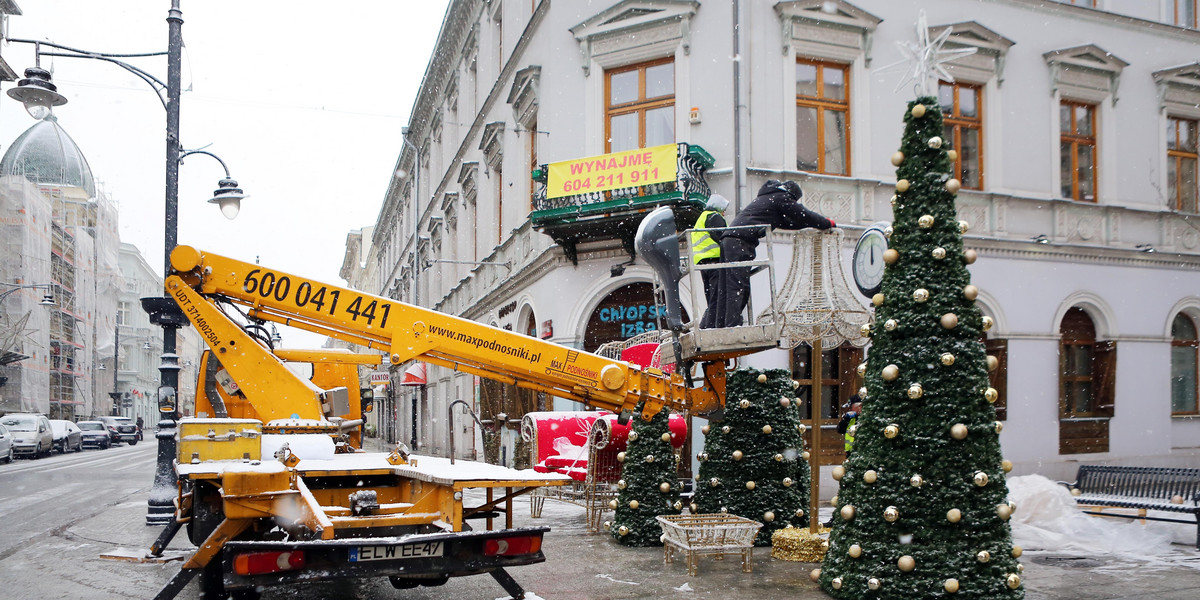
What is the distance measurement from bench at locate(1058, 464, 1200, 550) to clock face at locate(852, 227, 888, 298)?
14.5 feet

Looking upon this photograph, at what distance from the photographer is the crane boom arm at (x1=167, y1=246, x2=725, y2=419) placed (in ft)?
23.5

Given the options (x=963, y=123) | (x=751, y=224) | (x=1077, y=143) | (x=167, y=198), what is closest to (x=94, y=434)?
(x=167, y=198)

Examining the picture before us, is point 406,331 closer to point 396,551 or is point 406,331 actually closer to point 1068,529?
point 396,551

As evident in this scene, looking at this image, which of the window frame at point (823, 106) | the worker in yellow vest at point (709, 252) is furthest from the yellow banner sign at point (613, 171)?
the worker in yellow vest at point (709, 252)

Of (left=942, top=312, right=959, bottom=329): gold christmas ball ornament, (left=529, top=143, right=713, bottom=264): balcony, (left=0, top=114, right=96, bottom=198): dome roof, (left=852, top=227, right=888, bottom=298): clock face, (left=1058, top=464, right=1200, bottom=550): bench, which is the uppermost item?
(left=0, top=114, right=96, bottom=198): dome roof

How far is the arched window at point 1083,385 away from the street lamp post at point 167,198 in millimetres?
14382

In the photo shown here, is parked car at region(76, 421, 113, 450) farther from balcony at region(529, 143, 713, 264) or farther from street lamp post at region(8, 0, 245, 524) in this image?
balcony at region(529, 143, 713, 264)

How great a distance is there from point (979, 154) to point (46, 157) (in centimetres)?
6884

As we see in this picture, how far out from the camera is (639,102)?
15.5 metres

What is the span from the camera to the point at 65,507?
582 inches

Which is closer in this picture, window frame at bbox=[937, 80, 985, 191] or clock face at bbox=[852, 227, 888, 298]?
clock face at bbox=[852, 227, 888, 298]

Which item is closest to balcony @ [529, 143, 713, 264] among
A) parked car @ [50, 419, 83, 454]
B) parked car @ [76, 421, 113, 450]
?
parked car @ [50, 419, 83, 454]

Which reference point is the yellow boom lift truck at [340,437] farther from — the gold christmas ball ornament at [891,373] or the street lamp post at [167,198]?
the street lamp post at [167,198]

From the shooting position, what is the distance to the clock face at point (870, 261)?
26.5 feet
